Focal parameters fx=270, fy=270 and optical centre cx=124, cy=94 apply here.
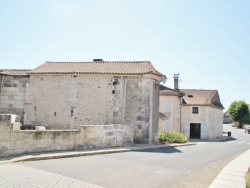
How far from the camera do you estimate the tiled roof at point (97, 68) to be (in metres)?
19.1

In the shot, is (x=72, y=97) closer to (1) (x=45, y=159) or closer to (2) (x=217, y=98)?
(1) (x=45, y=159)

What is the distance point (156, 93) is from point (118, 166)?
1057 cm

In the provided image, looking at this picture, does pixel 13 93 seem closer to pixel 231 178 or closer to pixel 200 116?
pixel 231 178

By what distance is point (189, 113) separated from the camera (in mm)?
38500

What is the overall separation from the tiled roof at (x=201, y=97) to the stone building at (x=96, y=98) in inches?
807

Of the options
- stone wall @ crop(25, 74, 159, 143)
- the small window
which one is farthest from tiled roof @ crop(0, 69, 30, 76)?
the small window

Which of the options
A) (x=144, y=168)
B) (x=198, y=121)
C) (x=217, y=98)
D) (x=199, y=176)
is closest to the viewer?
(x=199, y=176)

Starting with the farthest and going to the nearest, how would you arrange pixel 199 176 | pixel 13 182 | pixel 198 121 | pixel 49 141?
pixel 198 121
pixel 49 141
pixel 199 176
pixel 13 182

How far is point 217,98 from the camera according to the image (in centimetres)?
4294

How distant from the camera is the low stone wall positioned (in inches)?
395

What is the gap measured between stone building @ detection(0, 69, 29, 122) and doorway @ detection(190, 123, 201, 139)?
85.4 ft

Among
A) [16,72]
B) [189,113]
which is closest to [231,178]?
[16,72]

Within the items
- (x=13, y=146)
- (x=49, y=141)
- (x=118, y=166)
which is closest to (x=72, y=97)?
(x=49, y=141)

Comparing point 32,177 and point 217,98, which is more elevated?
point 217,98
